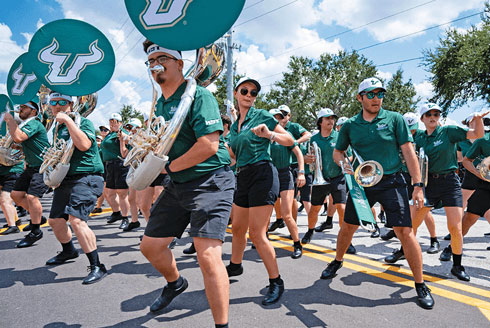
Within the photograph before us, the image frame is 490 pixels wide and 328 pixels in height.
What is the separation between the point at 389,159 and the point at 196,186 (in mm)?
1960

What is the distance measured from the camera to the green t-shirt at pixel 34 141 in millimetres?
5051

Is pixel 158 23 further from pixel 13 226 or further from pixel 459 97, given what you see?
pixel 459 97

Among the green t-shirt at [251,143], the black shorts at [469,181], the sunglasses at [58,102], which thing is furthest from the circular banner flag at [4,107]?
the black shorts at [469,181]

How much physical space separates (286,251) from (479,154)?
2901 mm

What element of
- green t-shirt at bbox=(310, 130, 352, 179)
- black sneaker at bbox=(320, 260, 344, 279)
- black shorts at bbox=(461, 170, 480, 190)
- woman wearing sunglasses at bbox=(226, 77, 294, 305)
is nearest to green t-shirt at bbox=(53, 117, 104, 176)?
woman wearing sunglasses at bbox=(226, 77, 294, 305)

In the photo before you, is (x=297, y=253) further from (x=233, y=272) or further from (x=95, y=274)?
(x=95, y=274)

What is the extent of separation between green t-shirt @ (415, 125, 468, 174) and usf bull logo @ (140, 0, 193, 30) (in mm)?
3472

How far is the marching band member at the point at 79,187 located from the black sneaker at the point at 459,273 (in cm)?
387

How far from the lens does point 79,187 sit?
3.84 m

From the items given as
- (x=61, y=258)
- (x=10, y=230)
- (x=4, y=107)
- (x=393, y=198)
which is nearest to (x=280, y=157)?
(x=393, y=198)

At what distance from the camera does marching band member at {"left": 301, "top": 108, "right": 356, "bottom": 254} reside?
525 cm

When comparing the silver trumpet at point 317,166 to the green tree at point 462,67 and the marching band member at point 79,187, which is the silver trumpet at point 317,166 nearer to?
the marching band member at point 79,187

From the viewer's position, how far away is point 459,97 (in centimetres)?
2223

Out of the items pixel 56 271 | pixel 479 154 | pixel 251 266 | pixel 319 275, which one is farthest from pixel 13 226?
pixel 479 154
